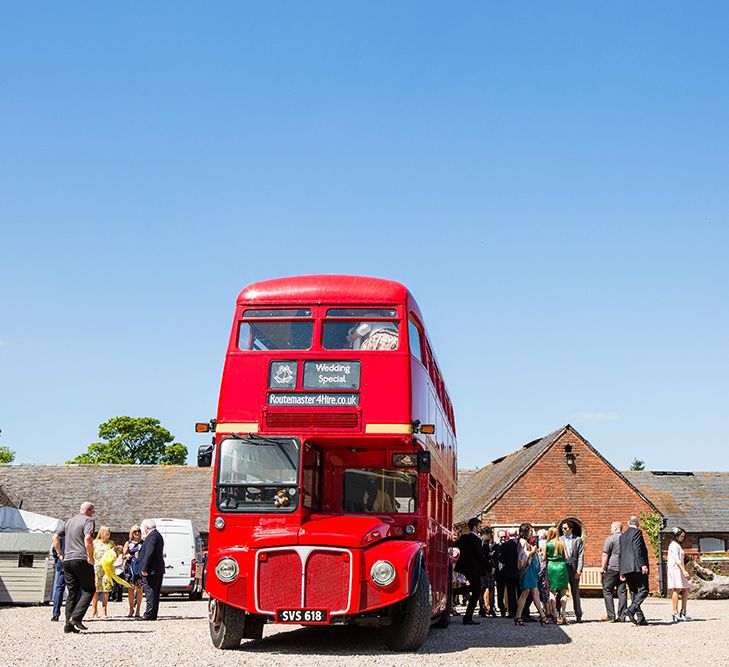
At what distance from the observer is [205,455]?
11.6 metres

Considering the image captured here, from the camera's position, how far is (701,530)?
39188mm

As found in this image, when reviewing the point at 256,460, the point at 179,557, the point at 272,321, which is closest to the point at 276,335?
the point at 272,321

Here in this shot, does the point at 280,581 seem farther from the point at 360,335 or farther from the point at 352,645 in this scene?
the point at 360,335

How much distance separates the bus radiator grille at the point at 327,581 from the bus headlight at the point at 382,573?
0.30 meters

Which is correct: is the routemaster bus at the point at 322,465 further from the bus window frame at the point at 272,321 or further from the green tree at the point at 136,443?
the green tree at the point at 136,443

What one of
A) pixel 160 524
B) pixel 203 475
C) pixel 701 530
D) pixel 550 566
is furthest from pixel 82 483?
pixel 550 566

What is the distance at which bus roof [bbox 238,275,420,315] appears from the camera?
12.2 meters

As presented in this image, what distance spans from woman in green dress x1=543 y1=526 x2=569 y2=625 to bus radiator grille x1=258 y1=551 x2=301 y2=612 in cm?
768

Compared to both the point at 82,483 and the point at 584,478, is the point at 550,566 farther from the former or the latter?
the point at 82,483

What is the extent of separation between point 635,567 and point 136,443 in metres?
68.8

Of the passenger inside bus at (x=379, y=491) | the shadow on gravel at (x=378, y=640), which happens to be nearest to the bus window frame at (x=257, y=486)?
the passenger inside bus at (x=379, y=491)

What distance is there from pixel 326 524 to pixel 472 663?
7.82 ft

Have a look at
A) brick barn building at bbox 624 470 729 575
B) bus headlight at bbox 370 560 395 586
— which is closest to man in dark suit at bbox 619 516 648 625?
bus headlight at bbox 370 560 395 586

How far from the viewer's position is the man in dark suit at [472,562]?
16.8m
